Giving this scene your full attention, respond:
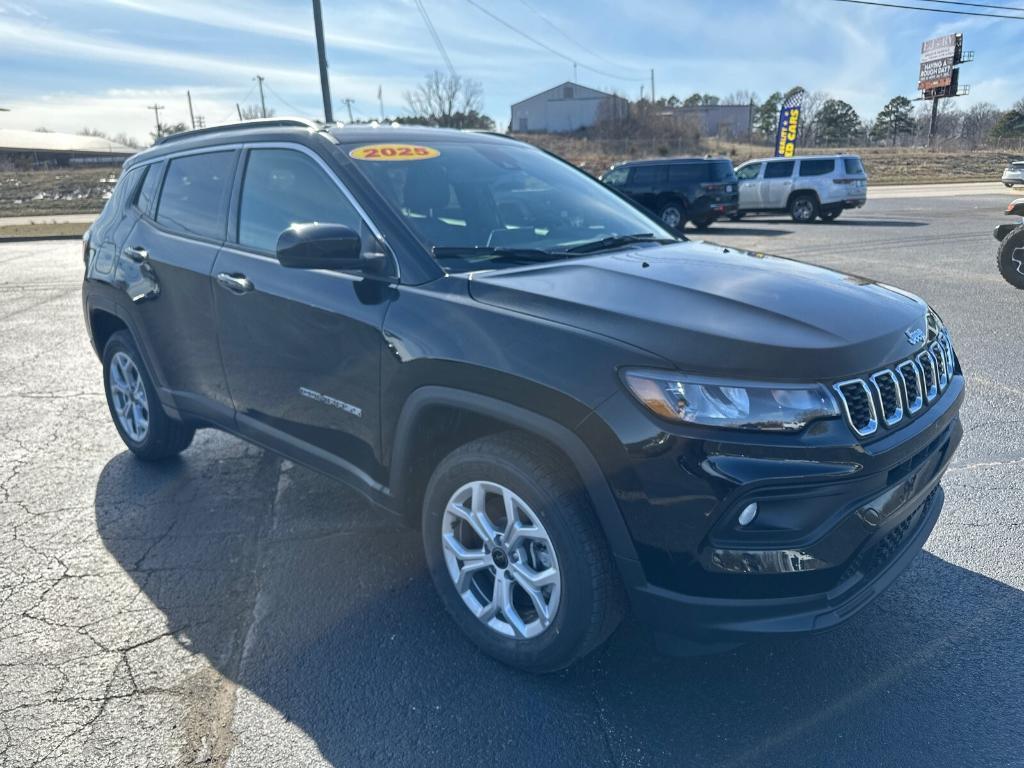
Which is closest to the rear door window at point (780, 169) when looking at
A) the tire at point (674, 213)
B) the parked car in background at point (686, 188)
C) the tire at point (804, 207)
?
the tire at point (804, 207)

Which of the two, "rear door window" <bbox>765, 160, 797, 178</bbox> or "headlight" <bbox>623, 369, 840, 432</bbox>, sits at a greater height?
"rear door window" <bbox>765, 160, 797, 178</bbox>

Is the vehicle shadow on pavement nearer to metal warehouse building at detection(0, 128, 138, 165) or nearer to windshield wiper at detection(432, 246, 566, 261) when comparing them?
windshield wiper at detection(432, 246, 566, 261)

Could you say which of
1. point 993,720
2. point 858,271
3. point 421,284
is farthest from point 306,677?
point 858,271

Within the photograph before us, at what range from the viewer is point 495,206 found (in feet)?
11.1

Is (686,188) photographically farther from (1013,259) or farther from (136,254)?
(136,254)

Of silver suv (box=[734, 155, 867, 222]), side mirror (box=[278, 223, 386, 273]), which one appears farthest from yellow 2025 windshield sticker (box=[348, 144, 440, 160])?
silver suv (box=[734, 155, 867, 222])

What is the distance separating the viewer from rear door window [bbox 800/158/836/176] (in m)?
20.0

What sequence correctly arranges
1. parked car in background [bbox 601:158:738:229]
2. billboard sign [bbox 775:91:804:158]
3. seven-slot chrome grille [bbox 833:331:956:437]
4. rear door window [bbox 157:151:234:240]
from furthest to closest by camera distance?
billboard sign [bbox 775:91:804:158] → parked car in background [bbox 601:158:738:229] → rear door window [bbox 157:151:234:240] → seven-slot chrome grille [bbox 833:331:956:437]

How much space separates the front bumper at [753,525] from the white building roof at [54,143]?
2892 inches

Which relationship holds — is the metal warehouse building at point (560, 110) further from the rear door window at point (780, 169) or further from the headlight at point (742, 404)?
the headlight at point (742, 404)

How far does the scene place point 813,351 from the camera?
216cm

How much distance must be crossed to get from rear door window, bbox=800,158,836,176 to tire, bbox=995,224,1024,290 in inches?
459

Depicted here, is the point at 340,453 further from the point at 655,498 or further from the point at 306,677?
the point at 655,498

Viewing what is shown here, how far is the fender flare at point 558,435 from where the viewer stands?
2232 millimetres
